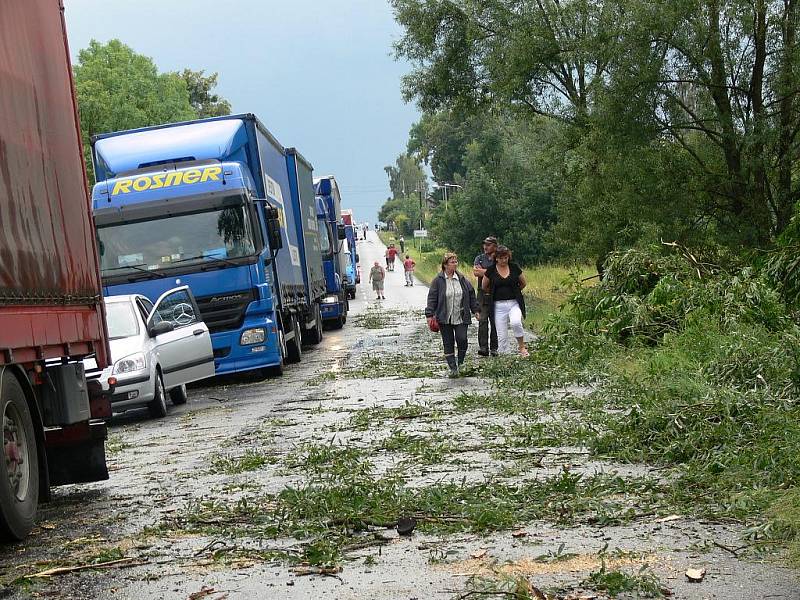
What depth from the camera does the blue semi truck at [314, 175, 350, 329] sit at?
115 feet

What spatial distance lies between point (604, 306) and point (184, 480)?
10492 mm

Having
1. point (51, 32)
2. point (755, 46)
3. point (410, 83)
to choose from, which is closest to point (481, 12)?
point (410, 83)

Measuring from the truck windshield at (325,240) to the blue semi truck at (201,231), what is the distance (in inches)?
496

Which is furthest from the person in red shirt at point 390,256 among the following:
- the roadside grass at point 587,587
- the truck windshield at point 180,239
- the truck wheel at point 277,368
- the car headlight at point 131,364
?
the roadside grass at point 587,587

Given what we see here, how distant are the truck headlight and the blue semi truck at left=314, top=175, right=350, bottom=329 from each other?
1353 cm

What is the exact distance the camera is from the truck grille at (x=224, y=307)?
766 inches

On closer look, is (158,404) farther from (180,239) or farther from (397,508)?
(397,508)

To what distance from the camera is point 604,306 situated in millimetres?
19062

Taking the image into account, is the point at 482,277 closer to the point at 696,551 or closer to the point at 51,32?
the point at 51,32

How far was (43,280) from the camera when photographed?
27.0 ft

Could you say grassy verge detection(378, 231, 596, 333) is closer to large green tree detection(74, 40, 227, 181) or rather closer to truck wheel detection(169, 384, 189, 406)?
truck wheel detection(169, 384, 189, 406)

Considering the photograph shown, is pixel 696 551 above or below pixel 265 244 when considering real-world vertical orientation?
below

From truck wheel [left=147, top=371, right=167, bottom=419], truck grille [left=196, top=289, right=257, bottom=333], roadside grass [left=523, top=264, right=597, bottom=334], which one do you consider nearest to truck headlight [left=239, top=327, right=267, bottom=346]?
truck grille [left=196, top=289, right=257, bottom=333]

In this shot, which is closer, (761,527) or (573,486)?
(761,527)
